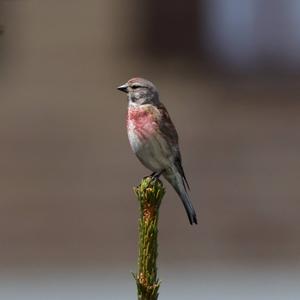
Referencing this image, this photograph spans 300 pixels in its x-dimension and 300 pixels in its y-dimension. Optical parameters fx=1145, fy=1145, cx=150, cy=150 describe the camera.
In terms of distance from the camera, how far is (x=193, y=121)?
35.4 ft

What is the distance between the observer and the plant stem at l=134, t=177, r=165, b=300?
345 centimetres

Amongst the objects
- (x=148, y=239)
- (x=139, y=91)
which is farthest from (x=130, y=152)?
(x=148, y=239)

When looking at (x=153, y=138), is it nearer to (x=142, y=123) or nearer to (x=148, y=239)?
(x=142, y=123)

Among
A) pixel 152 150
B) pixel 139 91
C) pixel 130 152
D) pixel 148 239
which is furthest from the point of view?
pixel 130 152

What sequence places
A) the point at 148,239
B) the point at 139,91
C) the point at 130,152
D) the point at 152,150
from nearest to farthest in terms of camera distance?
1. the point at 148,239
2. the point at 152,150
3. the point at 139,91
4. the point at 130,152

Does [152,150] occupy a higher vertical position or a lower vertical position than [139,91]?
lower

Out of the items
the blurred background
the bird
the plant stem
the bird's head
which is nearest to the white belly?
the bird

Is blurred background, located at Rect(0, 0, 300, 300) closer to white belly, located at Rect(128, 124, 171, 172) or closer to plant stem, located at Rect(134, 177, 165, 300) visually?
white belly, located at Rect(128, 124, 171, 172)

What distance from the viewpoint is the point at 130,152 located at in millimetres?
10648

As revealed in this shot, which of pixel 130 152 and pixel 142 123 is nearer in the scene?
pixel 142 123

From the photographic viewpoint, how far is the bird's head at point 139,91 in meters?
5.18

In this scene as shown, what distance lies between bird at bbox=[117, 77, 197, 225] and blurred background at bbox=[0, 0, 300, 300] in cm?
533

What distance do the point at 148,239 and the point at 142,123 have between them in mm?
1579

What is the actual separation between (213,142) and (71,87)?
57.0 inches
